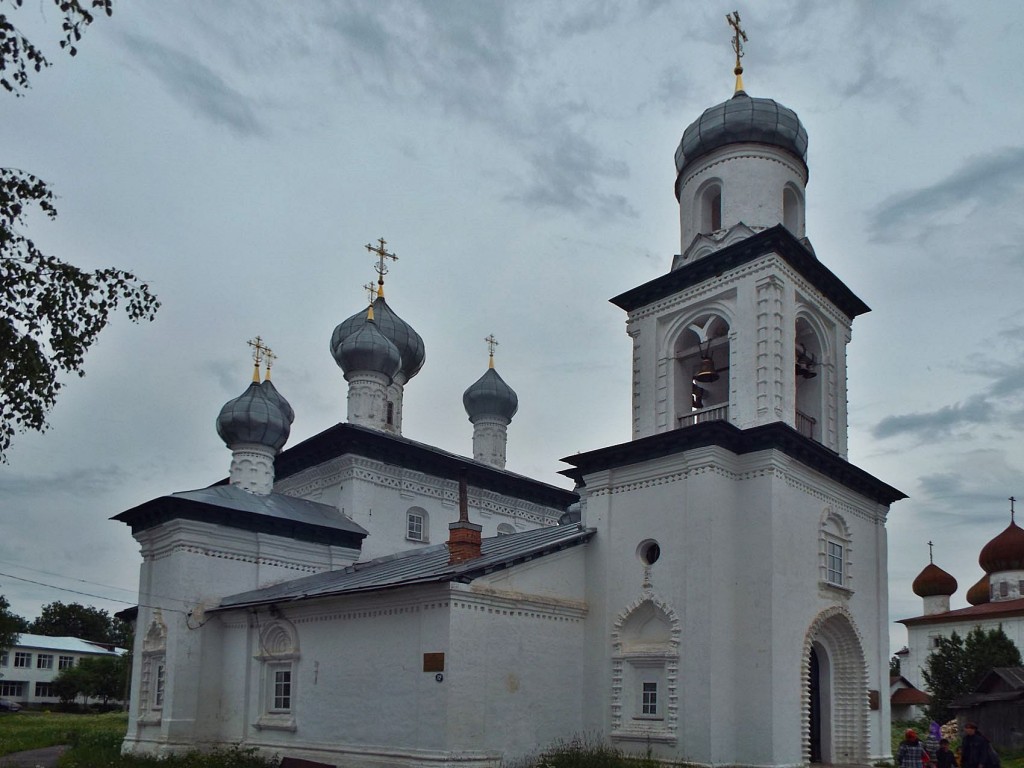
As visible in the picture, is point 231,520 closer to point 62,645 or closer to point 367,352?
point 367,352

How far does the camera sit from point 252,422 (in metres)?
22.2

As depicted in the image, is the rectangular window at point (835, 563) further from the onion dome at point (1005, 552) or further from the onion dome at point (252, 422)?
the onion dome at point (1005, 552)

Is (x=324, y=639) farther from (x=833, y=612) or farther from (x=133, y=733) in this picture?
(x=833, y=612)

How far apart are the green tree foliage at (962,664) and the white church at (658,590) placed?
1648 centimetres

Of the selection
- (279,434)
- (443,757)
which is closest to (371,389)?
(279,434)

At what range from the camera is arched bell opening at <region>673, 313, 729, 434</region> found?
52.5 feet

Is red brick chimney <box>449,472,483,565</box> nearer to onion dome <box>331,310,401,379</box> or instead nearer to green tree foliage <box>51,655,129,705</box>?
onion dome <box>331,310,401,379</box>

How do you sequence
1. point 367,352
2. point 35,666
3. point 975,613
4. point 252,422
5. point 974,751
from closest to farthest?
point 974,751 < point 252,422 < point 367,352 < point 975,613 < point 35,666

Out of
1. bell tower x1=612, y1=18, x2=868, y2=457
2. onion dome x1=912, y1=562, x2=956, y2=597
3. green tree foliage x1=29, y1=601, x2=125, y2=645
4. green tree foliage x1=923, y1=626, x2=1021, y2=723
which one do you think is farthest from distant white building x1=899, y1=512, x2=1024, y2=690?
green tree foliage x1=29, y1=601, x2=125, y2=645

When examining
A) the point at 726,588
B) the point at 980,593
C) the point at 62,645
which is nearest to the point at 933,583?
the point at 980,593

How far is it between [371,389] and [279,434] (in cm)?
273

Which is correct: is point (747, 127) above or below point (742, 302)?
above

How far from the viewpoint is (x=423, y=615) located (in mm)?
14438

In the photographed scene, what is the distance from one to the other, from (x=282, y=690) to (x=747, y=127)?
12221mm
